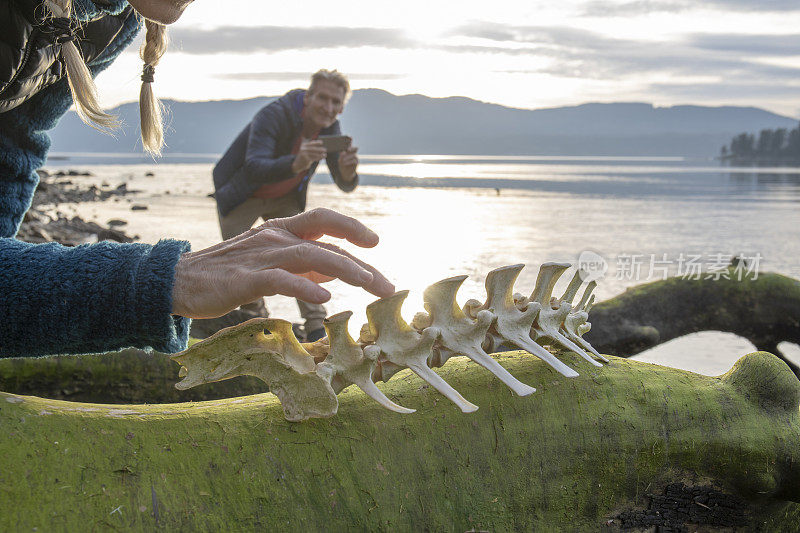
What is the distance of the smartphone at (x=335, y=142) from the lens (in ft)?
22.8

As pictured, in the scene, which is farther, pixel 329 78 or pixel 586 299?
pixel 329 78

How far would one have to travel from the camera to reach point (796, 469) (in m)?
1.96

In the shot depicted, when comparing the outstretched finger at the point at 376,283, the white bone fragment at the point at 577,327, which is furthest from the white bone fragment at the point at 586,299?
the outstretched finger at the point at 376,283

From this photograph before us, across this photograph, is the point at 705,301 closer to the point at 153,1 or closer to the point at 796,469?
the point at 796,469

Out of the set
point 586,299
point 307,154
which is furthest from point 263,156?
point 586,299

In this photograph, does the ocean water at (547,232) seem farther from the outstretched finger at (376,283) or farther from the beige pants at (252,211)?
the outstretched finger at (376,283)

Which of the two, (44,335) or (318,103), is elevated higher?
(318,103)

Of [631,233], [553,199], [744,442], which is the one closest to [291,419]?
[744,442]

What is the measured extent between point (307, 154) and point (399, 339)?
4.98 meters

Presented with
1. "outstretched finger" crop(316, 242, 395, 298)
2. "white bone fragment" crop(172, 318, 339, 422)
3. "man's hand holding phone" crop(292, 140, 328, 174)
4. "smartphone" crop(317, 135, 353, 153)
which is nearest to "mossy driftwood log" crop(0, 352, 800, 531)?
"white bone fragment" crop(172, 318, 339, 422)

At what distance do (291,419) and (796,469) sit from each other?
139cm

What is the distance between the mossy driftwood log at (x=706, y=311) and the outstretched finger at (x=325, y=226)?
366 cm

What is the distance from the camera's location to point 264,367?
68.7 inches

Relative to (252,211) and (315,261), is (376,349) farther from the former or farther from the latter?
(252,211)
